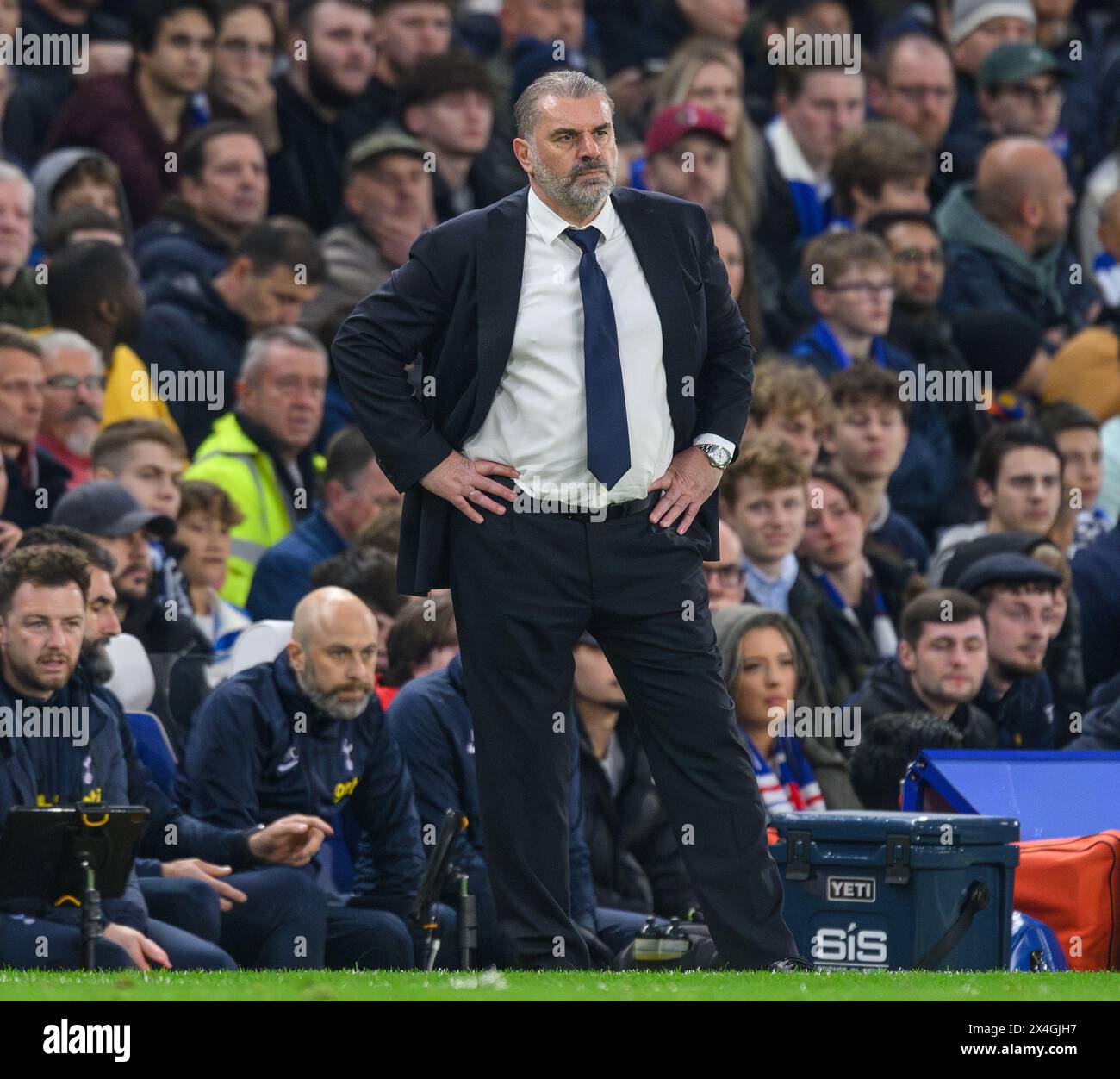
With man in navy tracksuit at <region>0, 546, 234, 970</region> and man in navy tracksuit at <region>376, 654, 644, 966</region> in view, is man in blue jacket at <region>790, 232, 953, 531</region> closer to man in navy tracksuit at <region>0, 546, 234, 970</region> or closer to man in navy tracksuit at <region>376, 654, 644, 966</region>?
man in navy tracksuit at <region>376, 654, 644, 966</region>

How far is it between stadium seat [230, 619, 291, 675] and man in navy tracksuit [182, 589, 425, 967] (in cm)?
45

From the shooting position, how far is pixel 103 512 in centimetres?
912

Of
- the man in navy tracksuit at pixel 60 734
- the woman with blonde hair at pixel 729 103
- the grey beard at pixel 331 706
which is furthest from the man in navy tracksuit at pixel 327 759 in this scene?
the woman with blonde hair at pixel 729 103

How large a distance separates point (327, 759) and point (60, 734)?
1192 millimetres

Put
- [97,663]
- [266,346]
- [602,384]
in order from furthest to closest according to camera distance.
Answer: [266,346] < [97,663] < [602,384]

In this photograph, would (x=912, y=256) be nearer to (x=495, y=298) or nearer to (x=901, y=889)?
(x=901, y=889)

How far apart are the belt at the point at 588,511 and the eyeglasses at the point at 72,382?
4.88 meters

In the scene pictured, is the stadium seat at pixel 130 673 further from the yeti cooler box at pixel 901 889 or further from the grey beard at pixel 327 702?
the yeti cooler box at pixel 901 889

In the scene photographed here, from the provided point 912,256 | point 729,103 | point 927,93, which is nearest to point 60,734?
point 912,256

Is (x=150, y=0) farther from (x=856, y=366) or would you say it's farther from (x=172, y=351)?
(x=856, y=366)

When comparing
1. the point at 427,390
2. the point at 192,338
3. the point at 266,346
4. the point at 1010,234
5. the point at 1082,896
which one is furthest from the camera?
the point at 1010,234

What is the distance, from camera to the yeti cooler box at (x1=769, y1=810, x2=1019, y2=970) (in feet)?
21.3

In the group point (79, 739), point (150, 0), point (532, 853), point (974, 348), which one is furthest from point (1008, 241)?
point (532, 853)

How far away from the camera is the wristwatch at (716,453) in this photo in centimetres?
587
